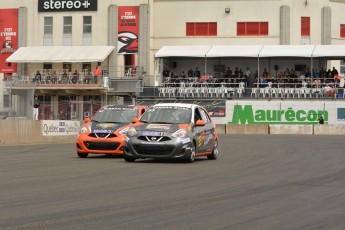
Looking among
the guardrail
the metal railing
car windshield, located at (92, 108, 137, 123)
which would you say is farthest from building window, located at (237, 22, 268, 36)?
car windshield, located at (92, 108, 137, 123)

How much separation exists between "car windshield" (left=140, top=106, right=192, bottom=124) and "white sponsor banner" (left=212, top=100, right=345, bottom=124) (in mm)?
36139

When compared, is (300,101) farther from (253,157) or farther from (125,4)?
(253,157)

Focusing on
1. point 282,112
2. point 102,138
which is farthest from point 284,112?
point 102,138

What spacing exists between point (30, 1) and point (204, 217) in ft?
206

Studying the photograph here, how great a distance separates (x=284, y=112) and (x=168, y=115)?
36.7 metres

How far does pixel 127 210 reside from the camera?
10.2 m

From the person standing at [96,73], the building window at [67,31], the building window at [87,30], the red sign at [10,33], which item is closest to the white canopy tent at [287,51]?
the person standing at [96,73]

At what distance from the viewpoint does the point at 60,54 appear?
222 feet

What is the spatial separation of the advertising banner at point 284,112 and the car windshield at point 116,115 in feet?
112

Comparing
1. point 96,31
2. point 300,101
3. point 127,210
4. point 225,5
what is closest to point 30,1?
point 96,31

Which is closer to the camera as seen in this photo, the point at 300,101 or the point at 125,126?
the point at 125,126

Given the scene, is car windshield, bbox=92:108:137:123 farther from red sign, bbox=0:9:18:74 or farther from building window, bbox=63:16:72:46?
red sign, bbox=0:9:18:74

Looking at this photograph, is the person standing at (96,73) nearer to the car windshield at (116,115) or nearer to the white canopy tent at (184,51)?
the white canopy tent at (184,51)

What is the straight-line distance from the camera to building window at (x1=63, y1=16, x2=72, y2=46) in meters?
69.9
